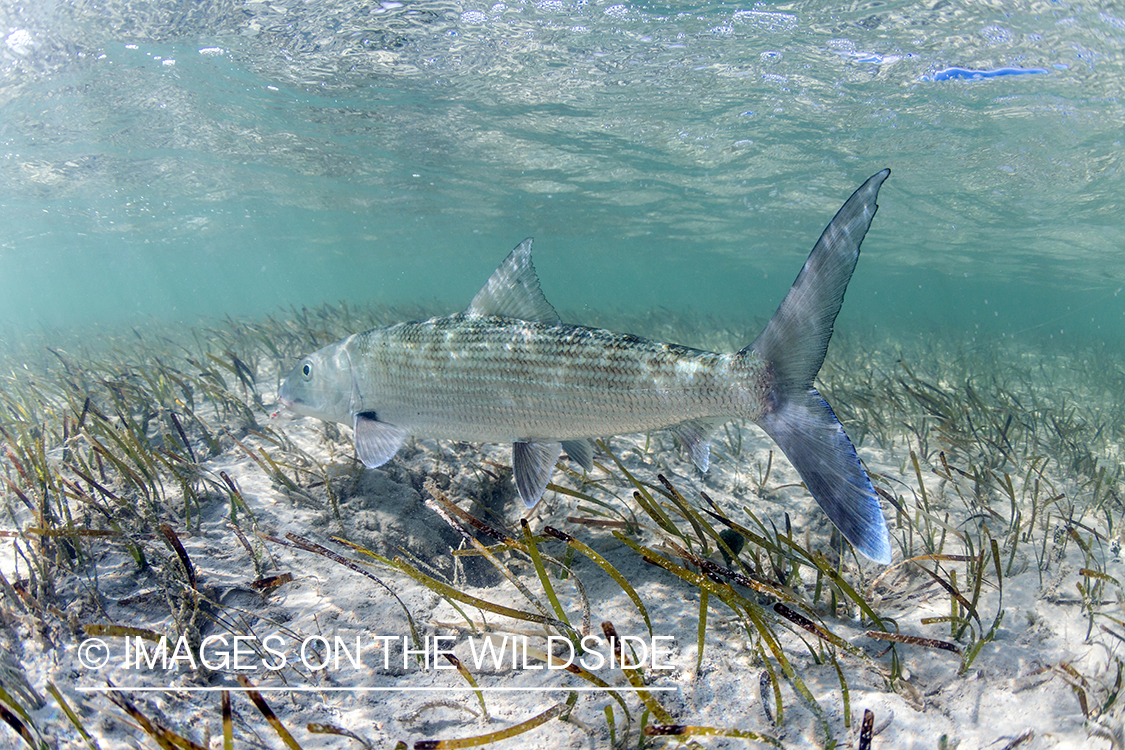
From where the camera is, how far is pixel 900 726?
6.62ft

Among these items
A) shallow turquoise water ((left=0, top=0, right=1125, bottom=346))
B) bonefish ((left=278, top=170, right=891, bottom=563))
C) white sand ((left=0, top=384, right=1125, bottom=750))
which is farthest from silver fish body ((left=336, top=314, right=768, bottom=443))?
shallow turquoise water ((left=0, top=0, right=1125, bottom=346))

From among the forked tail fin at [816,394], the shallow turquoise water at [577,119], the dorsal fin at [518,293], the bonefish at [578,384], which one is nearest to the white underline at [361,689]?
the bonefish at [578,384]

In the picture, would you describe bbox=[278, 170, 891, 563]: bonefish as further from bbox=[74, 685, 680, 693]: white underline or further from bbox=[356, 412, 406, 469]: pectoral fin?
bbox=[74, 685, 680, 693]: white underline

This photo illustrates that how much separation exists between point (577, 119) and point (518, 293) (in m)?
14.8

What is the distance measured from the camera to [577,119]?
51.9ft

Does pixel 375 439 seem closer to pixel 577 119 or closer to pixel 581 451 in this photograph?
pixel 581 451

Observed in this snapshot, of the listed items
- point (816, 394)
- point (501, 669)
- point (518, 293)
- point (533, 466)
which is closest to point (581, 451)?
point (533, 466)

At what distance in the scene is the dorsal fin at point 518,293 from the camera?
3178 mm

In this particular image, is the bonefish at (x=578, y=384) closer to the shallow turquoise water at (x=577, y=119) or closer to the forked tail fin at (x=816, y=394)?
the forked tail fin at (x=816, y=394)

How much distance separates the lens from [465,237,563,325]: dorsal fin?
3.18m

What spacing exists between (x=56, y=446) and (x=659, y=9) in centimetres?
1202

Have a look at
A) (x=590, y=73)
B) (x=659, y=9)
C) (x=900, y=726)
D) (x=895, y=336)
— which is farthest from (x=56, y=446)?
(x=895, y=336)

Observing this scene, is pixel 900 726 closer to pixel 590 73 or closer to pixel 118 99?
pixel 590 73

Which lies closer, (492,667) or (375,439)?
(492,667)
